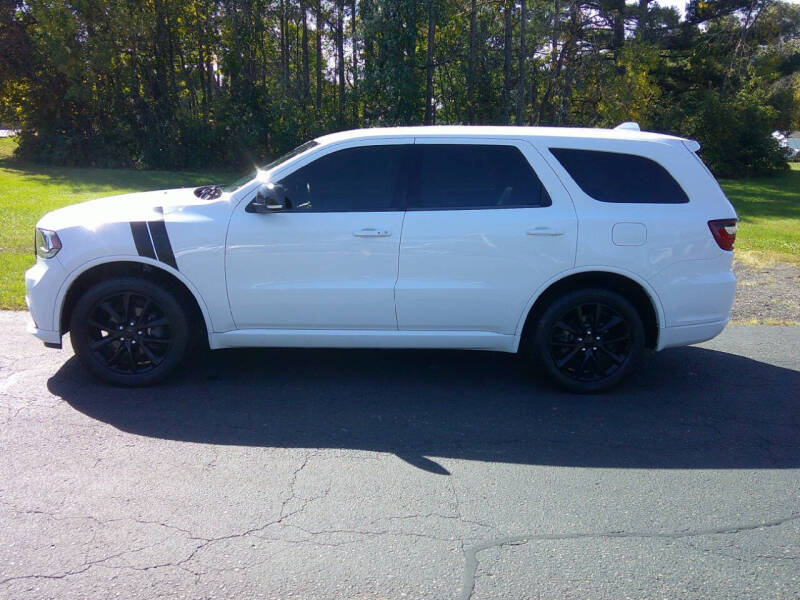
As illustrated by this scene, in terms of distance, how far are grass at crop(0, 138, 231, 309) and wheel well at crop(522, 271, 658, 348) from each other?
537 cm

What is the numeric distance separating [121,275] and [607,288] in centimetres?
366

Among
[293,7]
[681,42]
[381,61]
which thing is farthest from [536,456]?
[681,42]

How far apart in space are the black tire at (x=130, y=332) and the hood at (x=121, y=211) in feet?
1.50

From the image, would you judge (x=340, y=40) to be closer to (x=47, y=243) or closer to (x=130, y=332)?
(x=47, y=243)

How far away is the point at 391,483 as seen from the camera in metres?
4.23

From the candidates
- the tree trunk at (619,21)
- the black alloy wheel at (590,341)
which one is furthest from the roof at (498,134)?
the tree trunk at (619,21)

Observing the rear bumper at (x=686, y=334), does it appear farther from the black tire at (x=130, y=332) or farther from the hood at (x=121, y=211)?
the black tire at (x=130, y=332)

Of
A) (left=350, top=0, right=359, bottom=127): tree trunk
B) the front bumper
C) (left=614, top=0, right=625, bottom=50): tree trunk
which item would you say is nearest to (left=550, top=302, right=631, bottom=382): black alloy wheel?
the front bumper

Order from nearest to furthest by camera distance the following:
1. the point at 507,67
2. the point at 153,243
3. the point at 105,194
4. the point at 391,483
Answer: the point at 391,483 < the point at 153,243 < the point at 105,194 < the point at 507,67

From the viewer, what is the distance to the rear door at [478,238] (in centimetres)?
542

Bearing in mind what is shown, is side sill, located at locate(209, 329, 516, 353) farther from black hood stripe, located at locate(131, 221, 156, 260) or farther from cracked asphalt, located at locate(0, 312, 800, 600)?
black hood stripe, located at locate(131, 221, 156, 260)

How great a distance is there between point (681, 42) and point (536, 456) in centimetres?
3487

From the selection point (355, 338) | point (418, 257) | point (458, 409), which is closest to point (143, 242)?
point (355, 338)

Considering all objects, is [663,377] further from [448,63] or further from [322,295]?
[448,63]
